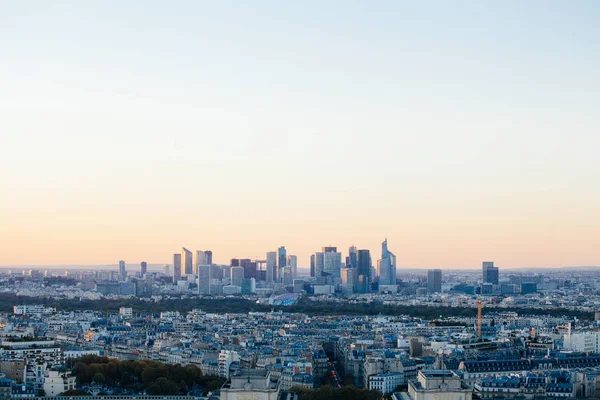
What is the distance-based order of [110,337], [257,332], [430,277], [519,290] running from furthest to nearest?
[430,277]
[519,290]
[257,332]
[110,337]

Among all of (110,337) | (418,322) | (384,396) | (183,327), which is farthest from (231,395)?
(418,322)

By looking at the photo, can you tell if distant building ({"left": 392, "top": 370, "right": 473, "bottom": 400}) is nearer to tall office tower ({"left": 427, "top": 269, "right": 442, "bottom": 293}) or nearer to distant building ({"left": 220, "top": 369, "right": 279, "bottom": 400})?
distant building ({"left": 220, "top": 369, "right": 279, "bottom": 400})

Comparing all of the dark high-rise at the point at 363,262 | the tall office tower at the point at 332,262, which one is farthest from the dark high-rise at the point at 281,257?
the dark high-rise at the point at 363,262

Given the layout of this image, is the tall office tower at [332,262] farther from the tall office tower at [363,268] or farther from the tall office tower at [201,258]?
the tall office tower at [201,258]

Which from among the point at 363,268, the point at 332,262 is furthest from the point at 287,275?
the point at 363,268

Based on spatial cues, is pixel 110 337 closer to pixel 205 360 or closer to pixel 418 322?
pixel 205 360

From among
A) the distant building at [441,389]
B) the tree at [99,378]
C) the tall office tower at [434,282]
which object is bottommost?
the tree at [99,378]
